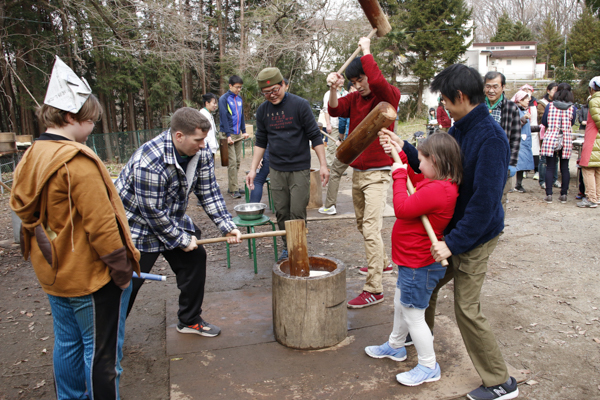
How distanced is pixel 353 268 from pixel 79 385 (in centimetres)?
314

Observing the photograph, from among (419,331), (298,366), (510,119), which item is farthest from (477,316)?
(510,119)

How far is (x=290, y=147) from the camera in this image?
4637 mm

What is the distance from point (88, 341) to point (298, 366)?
4.42ft

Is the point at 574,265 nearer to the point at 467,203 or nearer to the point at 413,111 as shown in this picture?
the point at 467,203

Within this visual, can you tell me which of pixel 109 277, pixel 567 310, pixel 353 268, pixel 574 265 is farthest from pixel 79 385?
pixel 574 265

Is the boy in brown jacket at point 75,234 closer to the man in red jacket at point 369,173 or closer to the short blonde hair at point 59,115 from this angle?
the short blonde hair at point 59,115

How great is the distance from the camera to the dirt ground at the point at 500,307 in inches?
113

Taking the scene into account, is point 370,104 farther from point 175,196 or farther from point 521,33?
point 521,33

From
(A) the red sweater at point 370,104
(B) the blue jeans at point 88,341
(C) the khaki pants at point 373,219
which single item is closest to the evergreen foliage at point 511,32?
(A) the red sweater at point 370,104

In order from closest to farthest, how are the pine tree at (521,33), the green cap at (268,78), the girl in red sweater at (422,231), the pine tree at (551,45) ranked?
the girl in red sweater at (422,231) → the green cap at (268,78) → the pine tree at (551,45) → the pine tree at (521,33)

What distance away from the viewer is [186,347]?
10.5 ft

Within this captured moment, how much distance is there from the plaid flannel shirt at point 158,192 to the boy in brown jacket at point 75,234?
584 mm

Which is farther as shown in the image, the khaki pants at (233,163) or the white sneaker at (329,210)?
the khaki pants at (233,163)

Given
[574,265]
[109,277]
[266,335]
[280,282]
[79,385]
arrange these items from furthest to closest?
[574,265] < [266,335] < [280,282] < [79,385] < [109,277]
